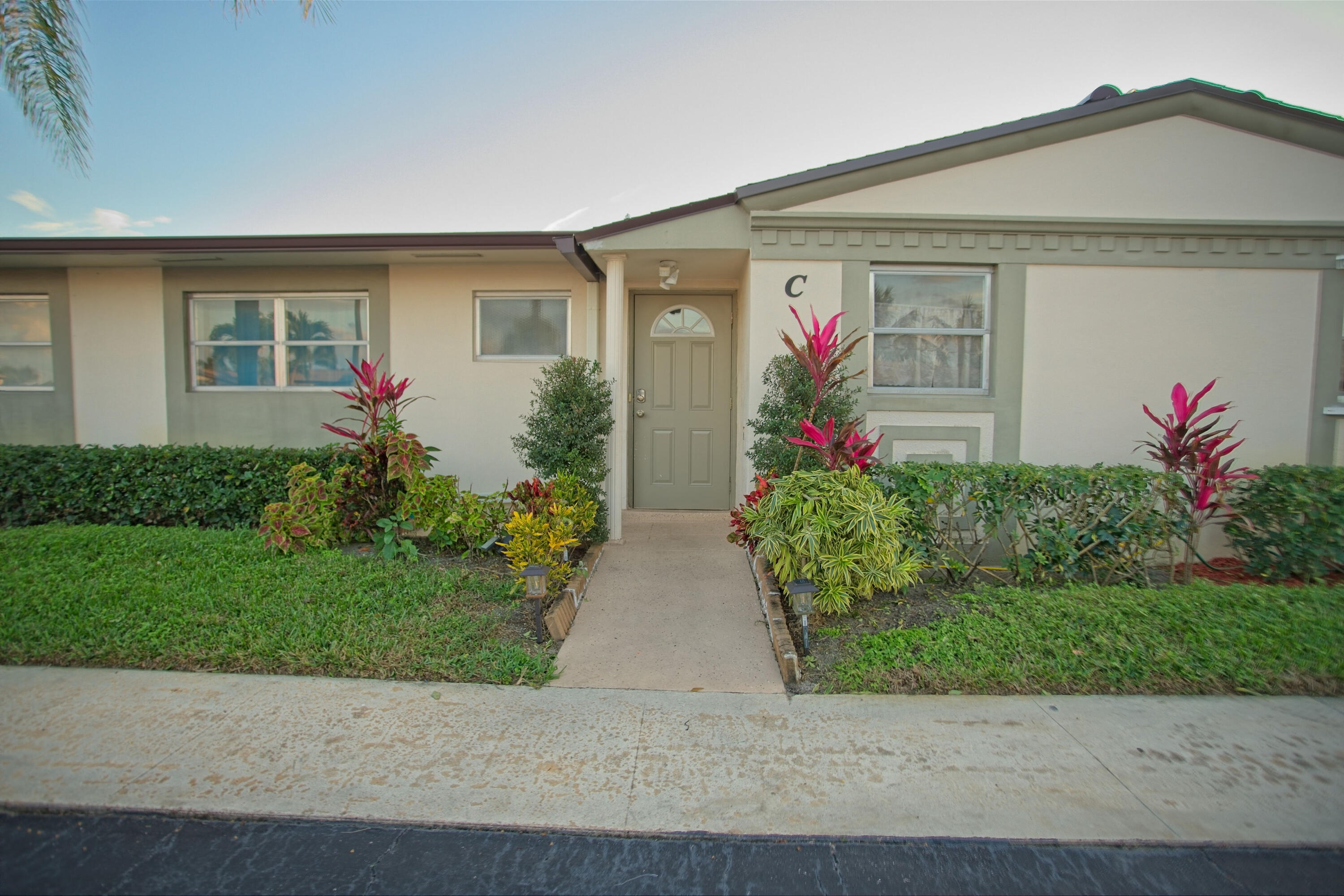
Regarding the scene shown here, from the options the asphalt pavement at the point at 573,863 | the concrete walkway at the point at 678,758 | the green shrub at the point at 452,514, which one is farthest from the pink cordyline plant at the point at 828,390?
the asphalt pavement at the point at 573,863

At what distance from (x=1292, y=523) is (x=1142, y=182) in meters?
3.28

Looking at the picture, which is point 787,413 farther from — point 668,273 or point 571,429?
point 668,273

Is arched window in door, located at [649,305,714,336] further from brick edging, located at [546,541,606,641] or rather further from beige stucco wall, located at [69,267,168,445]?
beige stucco wall, located at [69,267,168,445]

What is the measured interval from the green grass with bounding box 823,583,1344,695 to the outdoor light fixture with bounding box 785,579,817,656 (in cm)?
27

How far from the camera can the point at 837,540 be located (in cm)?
455

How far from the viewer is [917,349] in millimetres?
6527

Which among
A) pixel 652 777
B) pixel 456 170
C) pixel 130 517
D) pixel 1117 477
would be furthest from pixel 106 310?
pixel 1117 477

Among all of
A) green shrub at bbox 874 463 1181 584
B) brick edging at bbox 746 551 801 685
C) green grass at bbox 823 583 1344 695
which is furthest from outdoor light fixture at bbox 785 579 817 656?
green shrub at bbox 874 463 1181 584

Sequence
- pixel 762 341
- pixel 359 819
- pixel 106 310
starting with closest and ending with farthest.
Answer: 1. pixel 359 819
2. pixel 762 341
3. pixel 106 310

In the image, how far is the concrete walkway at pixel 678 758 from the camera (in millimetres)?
2756

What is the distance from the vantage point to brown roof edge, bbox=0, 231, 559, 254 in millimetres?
6660

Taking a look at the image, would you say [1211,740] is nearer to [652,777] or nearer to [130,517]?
[652,777]

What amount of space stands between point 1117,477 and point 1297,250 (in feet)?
11.5

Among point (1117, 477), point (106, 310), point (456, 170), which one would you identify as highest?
point (456, 170)
